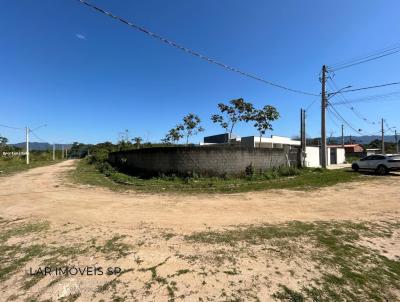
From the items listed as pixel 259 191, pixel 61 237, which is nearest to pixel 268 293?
pixel 61 237

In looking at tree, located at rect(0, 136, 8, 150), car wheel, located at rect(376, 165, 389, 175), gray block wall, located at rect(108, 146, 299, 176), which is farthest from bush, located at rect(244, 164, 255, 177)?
tree, located at rect(0, 136, 8, 150)

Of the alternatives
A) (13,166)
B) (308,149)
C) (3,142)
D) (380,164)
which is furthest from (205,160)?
(3,142)

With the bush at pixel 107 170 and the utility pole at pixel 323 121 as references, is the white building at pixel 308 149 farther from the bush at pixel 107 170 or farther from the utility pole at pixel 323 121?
the bush at pixel 107 170

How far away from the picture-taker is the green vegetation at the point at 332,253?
3.42 m

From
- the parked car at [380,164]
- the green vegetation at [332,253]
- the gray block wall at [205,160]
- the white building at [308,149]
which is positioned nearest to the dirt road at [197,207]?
the green vegetation at [332,253]

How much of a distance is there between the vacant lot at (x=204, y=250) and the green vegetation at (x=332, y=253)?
0.06 feet

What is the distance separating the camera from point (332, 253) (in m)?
4.63

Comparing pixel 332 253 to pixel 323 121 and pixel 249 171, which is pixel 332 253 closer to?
pixel 249 171

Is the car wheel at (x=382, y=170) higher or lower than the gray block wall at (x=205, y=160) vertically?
lower

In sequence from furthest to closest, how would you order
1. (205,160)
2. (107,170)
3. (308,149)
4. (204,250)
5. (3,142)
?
(3,142)
(308,149)
(107,170)
(205,160)
(204,250)

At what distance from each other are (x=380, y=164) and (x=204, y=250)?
19.0m

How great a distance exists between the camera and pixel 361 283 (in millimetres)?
3619

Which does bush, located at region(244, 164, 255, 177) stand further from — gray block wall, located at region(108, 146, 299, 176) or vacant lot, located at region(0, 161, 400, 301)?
vacant lot, located at region(0, 161, 400, 301)

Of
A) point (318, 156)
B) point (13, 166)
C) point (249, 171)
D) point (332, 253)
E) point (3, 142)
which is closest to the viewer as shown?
point (332, 253)
